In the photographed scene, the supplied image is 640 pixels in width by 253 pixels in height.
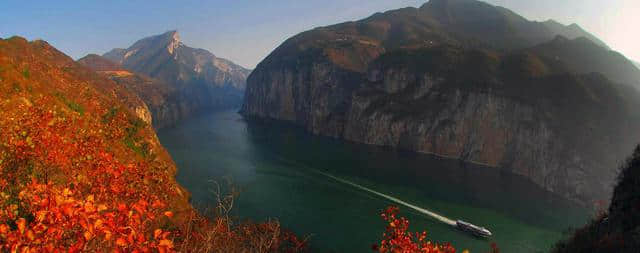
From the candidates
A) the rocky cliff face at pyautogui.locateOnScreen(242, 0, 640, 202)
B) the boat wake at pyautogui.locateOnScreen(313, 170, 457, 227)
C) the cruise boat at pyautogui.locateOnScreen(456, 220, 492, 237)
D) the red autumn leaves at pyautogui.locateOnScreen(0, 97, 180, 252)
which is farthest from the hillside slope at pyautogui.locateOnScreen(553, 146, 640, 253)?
the rocky cliff face at pyautogui.locateOnScreen(242, 0, 640, 202)

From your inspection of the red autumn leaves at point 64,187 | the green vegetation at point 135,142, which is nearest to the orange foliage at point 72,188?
the red autumn leaves at point 64,187

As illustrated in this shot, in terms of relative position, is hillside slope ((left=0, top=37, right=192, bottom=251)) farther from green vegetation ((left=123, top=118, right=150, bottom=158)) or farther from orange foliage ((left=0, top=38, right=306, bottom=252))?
green vegetation ((left=123, top=118, right=150, bottom=158))

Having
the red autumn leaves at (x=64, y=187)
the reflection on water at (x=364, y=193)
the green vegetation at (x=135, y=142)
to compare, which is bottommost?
the reflection on water at (x=364, y=193)

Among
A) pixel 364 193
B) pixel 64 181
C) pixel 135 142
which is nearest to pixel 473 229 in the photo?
pixel 364 193

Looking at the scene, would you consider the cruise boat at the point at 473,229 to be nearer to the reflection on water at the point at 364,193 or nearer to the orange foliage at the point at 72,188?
the reflection on water at the point at 364,193

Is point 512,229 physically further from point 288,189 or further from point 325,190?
point 288,189

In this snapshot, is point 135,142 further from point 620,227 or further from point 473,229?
point 473,229

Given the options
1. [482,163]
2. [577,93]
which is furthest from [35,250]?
[577,93]

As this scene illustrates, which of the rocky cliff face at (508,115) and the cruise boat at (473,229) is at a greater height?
the rocky cliff face at (508,115)
